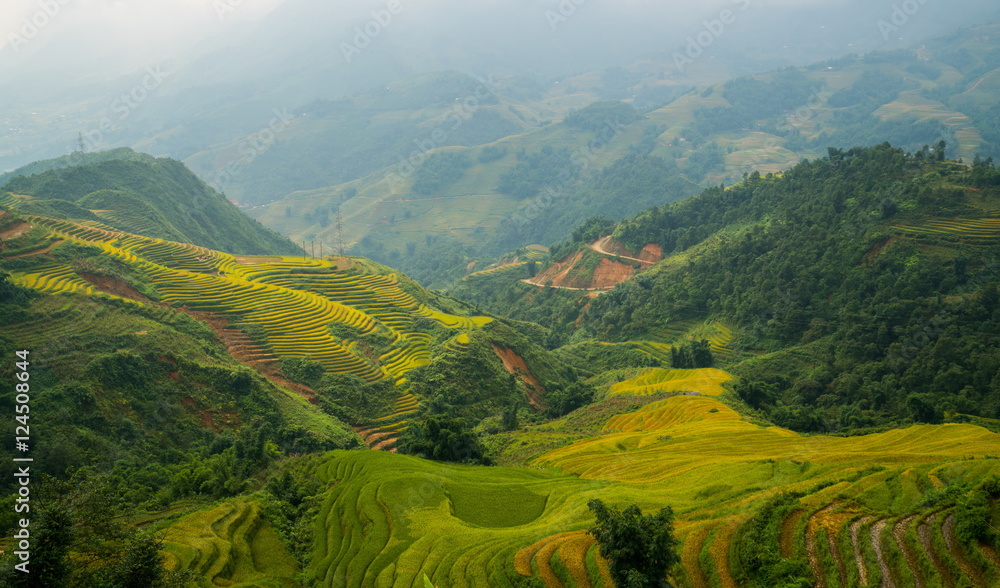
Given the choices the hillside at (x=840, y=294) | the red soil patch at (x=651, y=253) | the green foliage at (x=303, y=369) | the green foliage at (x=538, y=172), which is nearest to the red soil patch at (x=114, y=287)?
the green foliage at (x=303, y=369)

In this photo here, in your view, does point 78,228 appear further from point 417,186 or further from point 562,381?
point 417,186

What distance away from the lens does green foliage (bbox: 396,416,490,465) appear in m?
32.3

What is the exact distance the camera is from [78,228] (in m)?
55.6

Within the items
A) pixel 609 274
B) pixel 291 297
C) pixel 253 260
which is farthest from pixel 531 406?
pixel 609 274

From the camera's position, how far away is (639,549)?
49.3ft

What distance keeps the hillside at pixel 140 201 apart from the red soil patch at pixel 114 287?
2316 centimetres

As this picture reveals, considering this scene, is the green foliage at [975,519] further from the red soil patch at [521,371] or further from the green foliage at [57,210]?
the green foliage at [57,210]

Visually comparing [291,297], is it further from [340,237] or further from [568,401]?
[340,237]

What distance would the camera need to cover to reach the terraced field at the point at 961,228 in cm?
4938

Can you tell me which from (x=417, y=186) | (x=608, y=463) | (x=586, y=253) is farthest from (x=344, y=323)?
(x=417, y=186)

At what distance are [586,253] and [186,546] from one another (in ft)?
254

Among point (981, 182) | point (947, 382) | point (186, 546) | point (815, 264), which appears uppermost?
point (981, 182)

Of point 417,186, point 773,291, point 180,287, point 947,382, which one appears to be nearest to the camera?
point 947,382

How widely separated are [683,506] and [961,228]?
149ft
